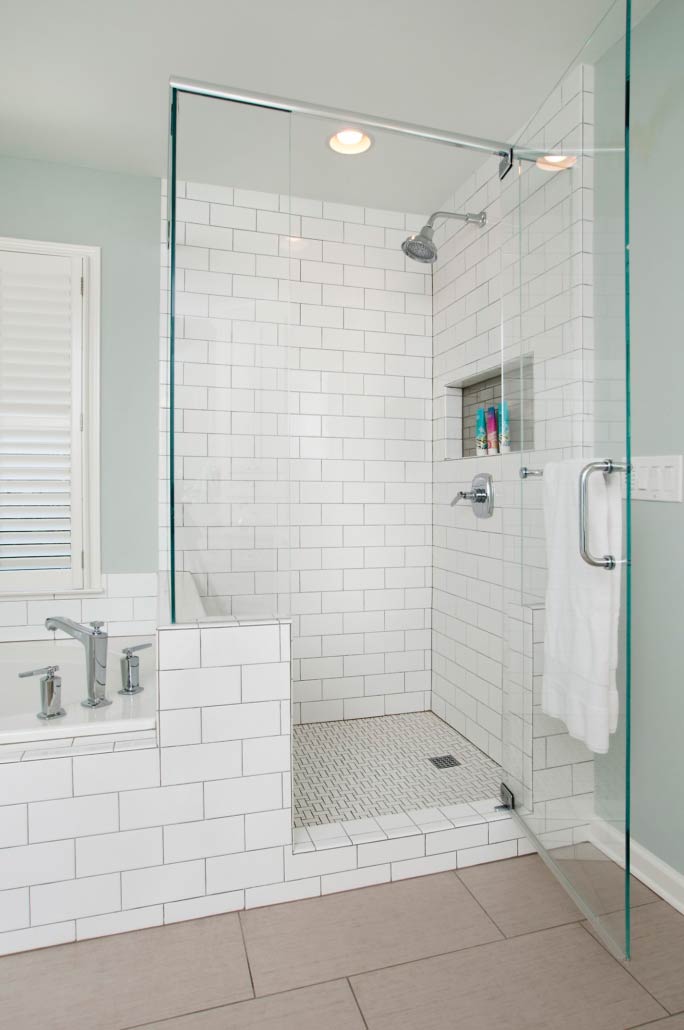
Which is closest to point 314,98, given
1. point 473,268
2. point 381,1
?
point 381,1

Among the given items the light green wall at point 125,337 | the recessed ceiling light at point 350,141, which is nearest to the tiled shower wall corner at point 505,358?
the recessed ceiling light at point 350,141

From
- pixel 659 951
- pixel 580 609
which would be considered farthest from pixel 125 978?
pixel 580 609

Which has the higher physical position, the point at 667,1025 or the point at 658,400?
the point at 658,400

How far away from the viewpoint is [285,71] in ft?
6.70

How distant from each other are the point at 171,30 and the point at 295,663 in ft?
8.11

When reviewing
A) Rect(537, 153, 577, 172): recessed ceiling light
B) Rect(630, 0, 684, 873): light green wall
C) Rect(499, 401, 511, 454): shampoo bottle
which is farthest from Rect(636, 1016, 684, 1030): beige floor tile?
Rect(537, 153, 577, 172): recessed ceiling light

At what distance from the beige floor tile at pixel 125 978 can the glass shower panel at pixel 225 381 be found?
31.9 inches

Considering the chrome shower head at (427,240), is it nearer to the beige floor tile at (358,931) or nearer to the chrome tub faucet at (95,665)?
the chrome tub faucet at (95,665)

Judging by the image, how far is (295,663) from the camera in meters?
2.87

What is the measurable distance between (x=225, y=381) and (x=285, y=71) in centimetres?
126

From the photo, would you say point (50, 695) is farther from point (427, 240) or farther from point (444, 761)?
point (427, 240)

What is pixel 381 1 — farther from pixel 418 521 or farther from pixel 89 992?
pixel 89 992

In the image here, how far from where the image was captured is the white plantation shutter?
8.63 ft

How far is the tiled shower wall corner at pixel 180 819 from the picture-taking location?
1486 millimetres
